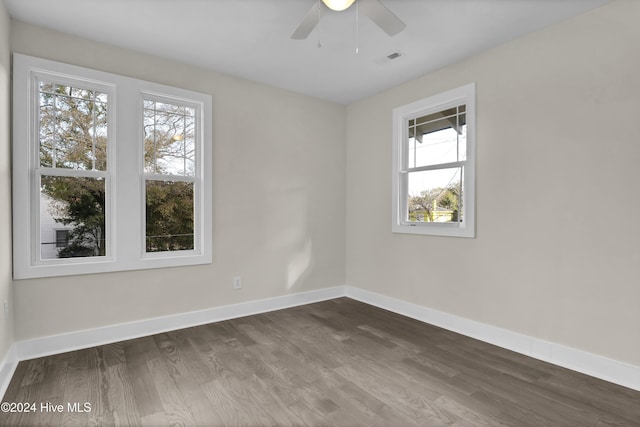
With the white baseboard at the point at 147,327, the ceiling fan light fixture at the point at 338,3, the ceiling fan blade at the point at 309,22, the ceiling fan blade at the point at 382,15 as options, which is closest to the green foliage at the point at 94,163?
the white baseboard at the point at 147,327

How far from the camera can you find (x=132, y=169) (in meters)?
3.12

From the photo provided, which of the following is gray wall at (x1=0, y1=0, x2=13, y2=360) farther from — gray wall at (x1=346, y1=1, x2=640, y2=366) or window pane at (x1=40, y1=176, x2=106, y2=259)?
gray wall at (x1=346, y1=1, x2=640, y2=366)

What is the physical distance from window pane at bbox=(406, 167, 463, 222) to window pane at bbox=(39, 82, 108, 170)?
10.4 ft

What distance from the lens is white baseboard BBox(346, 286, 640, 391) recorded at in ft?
7.69

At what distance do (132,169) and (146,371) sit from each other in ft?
5.74

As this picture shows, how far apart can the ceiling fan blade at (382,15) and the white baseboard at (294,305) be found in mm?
2629

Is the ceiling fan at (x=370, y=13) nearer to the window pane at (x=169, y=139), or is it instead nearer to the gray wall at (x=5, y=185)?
the window pane at (x=169, y=139)

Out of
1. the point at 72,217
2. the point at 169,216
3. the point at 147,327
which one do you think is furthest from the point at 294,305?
the point at 72,217

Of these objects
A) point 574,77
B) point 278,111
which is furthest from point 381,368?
point 278,111

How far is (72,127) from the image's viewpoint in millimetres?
2920

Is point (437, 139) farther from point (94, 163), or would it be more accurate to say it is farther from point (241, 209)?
point (94, 163)

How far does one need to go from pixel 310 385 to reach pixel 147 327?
1.81 metres

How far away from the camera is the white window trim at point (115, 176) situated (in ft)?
8.67

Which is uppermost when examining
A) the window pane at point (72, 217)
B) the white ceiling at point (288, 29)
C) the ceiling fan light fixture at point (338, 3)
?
the white ceiling at point (288, 29)
